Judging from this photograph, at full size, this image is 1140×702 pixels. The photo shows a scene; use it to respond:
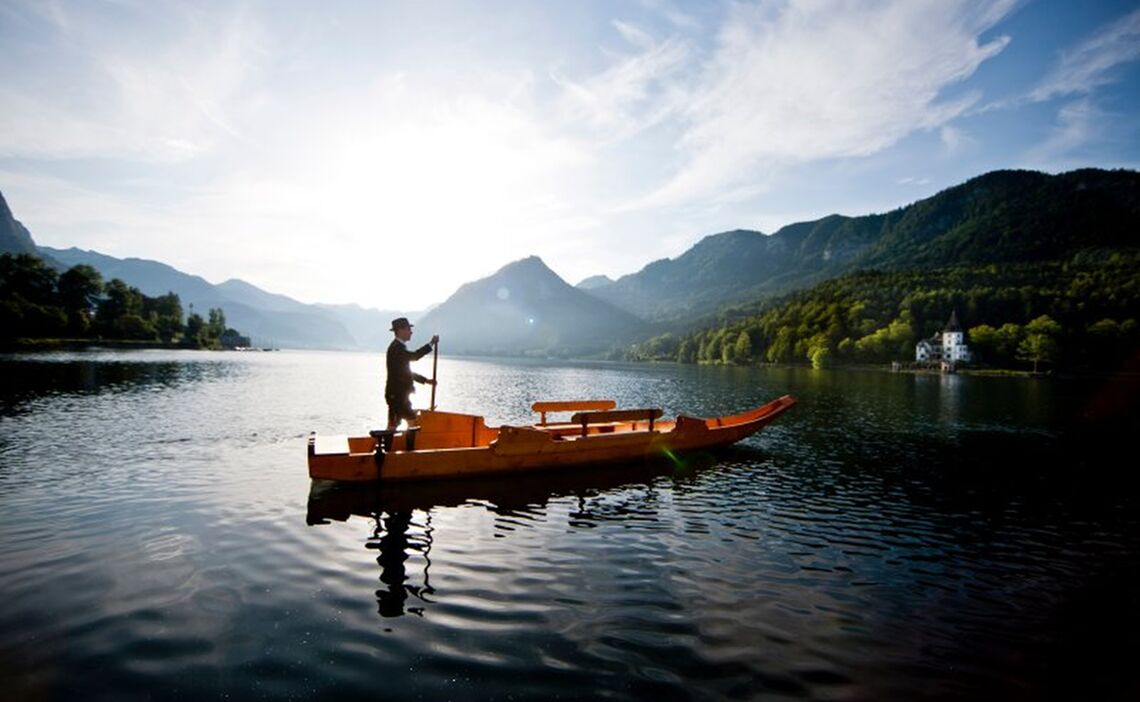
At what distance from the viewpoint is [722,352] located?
18612 cm

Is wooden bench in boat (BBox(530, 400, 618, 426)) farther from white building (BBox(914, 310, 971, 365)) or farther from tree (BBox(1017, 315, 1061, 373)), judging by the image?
white building (BBox(914, 310, 971, 365))

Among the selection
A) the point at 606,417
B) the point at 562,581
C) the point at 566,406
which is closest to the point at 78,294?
the point at 566,406

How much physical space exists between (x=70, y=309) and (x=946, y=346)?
226699 mm

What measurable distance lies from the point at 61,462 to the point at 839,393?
212 feet

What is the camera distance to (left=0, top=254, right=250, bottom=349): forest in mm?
108800

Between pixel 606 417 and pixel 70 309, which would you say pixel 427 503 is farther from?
pixel 70 309

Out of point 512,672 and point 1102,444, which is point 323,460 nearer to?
point 512,672

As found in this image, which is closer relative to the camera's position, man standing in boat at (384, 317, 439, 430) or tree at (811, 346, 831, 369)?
man standing in boat at (384, 317, 439, 430)

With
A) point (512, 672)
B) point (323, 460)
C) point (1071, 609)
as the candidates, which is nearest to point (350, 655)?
point (512, 672)

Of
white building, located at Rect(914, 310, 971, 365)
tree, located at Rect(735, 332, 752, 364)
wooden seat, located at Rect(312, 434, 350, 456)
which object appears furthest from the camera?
tree, located at Rect(735, 332, 752, 364)

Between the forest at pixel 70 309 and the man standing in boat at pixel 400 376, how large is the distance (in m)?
134

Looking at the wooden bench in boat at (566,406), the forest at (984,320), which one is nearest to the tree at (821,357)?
the forest at (984,320)

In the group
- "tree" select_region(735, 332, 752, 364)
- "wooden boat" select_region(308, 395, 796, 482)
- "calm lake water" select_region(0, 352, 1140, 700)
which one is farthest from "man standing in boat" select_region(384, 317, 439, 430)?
"tree" select_region(735, 332, 752, 364)

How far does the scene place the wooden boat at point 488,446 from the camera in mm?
15031
